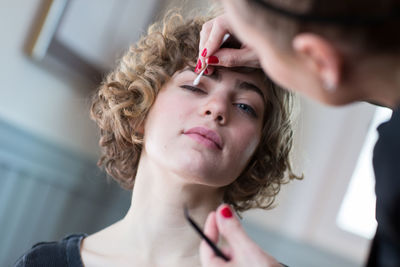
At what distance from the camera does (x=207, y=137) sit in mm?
1029

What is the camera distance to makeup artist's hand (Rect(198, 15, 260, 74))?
1.06m

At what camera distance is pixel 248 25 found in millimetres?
596

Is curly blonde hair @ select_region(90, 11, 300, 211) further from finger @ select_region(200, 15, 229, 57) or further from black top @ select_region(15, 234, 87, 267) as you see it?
black top @ select_region(15, 234, 87, 267)

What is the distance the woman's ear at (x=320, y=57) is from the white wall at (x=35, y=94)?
1.34 metres

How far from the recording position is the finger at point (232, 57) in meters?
1.07

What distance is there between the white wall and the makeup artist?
1.26 meters

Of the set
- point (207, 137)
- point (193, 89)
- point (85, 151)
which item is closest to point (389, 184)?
point (207, 137)

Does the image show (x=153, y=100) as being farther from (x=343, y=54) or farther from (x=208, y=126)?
(x=343, y=54)

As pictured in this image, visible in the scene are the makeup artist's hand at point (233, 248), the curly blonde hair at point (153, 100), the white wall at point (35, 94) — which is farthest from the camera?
the white wall at point (35, 94)

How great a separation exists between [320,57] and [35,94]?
146cm

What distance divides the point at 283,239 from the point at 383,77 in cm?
165

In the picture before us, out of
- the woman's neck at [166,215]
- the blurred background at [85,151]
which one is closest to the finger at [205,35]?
the woman's neck at [166,215]

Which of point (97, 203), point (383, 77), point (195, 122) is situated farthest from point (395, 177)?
point (97, 203)

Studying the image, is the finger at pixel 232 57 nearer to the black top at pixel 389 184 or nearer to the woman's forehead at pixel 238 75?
the woman's forehead at pixel 238 75
